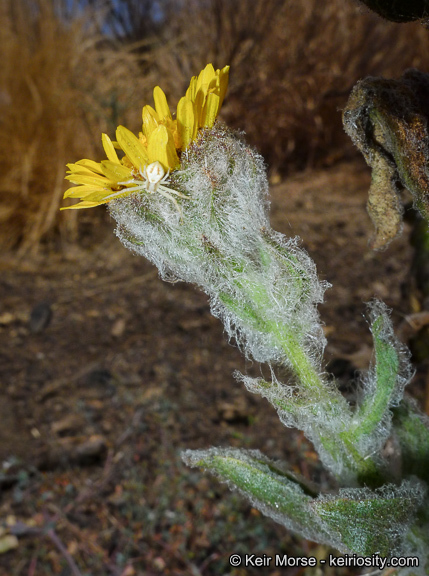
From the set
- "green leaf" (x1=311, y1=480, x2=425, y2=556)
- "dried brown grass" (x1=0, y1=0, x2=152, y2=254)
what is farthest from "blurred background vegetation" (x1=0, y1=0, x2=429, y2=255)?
"green leaf" (x1=311, y1=480, x2=425, y2=556)

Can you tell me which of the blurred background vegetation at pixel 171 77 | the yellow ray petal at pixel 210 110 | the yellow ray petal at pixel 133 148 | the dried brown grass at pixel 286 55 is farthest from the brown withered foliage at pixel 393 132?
the dried brown grass at pixel 286 55

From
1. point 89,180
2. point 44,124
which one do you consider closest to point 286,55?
point 44,124

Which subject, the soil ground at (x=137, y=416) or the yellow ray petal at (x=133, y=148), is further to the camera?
the soil ground at (x=137, y=416)

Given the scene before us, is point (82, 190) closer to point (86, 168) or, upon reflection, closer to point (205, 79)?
point (86, 168)

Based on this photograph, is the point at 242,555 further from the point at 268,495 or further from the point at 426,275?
the point at 426,275

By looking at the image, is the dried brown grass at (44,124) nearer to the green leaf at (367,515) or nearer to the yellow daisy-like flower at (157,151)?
the yellow daisy-like flower at (157,151)

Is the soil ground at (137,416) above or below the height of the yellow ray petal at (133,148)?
below
